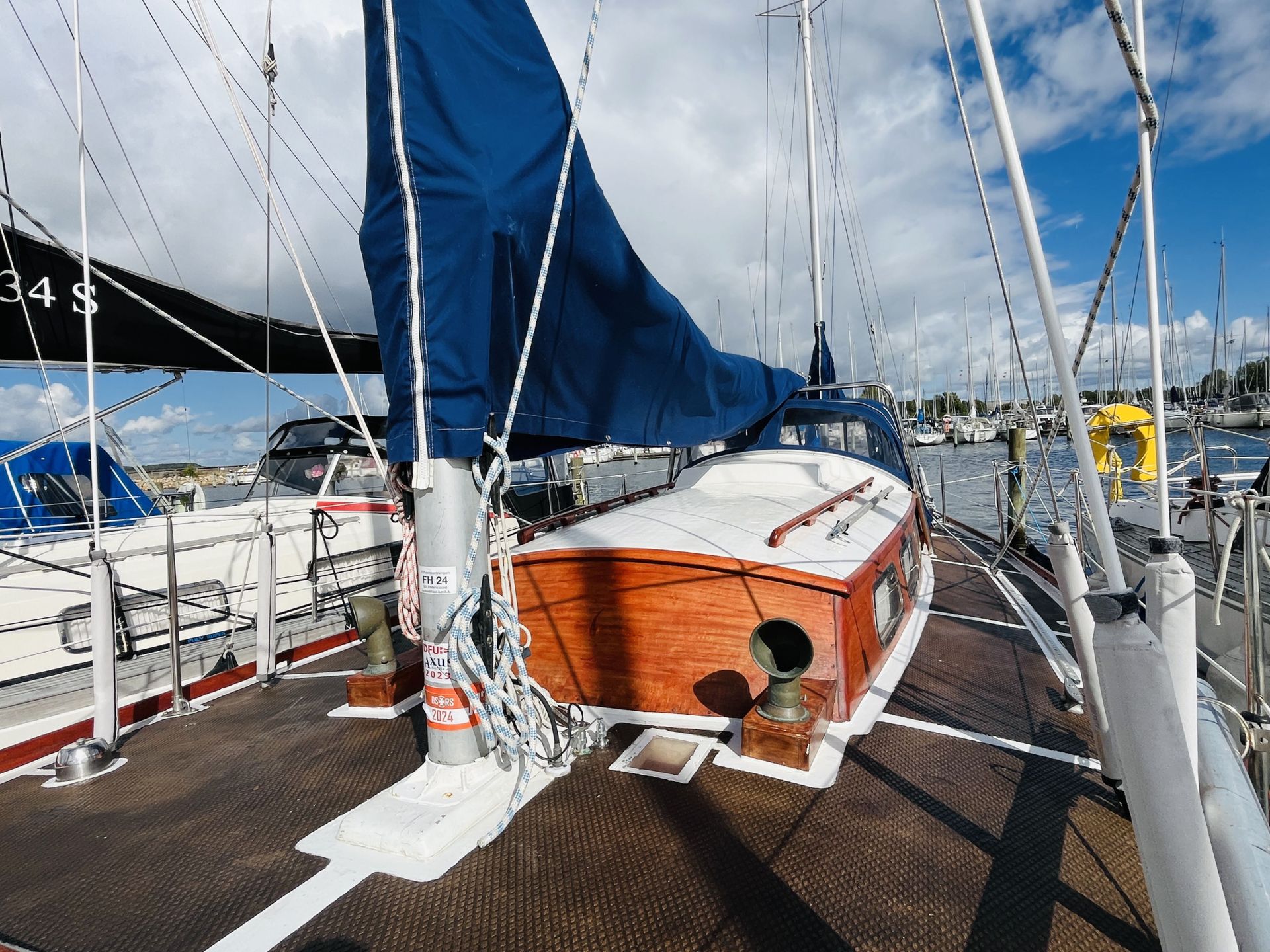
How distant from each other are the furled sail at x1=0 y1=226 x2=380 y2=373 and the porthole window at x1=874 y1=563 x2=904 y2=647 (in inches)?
178

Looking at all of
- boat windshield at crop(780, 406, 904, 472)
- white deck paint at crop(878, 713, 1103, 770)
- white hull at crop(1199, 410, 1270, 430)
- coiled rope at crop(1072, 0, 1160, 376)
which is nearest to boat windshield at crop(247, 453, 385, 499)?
boat windshield at crop(780, 406, 904, 472)

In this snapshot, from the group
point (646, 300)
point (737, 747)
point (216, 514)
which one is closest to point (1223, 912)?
point (737, 747)

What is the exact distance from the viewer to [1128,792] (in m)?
1.27

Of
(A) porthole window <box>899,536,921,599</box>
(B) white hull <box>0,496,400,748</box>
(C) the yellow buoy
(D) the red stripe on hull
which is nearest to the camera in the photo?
(D) the red stripe on hull

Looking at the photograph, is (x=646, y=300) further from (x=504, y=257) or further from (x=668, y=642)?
(x=668, y=642)

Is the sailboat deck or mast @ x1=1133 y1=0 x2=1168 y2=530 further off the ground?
mast @ x1=1133 y1=0 x2=1168 y2=530

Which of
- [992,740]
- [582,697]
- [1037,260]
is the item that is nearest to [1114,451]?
[992,740]

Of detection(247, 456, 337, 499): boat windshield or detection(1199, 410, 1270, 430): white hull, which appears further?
detection(1199, 410, 1270, 430): white hull

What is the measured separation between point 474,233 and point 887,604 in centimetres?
305

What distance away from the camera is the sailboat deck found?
1887 mm

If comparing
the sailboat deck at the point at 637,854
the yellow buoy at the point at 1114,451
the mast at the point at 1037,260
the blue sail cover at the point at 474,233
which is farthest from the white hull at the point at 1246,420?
the mast at the point at 1037,260

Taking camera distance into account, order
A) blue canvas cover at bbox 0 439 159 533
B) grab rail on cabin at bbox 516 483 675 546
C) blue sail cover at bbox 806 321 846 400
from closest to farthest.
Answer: grab rail on cabin at bbox 516 483 675 546, blue sail cover at bbox 806 321 846 400, blue canvas cover at bbox 0 439 159 533

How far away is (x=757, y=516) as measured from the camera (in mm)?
4129

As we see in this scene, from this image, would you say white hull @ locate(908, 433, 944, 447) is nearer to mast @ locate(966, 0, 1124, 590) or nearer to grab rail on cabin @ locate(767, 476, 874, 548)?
grab rail on cabin @ locate(767, 476, 874, 548)
